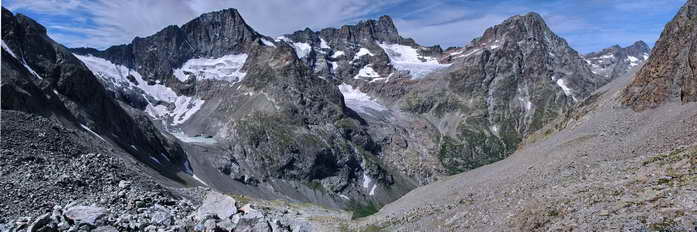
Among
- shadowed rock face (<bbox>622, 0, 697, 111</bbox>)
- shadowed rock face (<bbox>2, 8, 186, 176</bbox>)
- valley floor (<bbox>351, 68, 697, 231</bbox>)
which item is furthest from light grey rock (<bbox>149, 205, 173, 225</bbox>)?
shadowed rock face (<bbox>2, 8, 186, 176</bbox>)

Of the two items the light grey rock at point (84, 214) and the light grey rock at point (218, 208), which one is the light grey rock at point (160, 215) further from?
the light grey rock at point (84, 214)

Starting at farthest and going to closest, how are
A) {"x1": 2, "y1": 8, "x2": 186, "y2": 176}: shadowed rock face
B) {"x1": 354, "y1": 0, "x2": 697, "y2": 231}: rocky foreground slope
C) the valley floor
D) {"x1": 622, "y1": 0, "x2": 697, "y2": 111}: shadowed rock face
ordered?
{"x1": 2, "y1": 8, "x2": 186, "y2": 176}: shadowed rock face → {"x1": 622, "y1": 0, "x2": 697, "y2": 111}: shadowed rock face → {"x1": 354, "y1": 0, "x2": 697, "y2": 231}: rocky foreground slope → the valley floor

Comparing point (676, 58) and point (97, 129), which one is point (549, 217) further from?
point (97, 129)

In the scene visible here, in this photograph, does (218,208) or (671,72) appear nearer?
(218,208)

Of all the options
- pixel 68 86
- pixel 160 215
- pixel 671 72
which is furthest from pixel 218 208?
pixel 68 86

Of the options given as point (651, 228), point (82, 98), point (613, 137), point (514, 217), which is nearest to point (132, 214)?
point (514, 217)

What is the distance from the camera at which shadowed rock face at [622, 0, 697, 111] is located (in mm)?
63906

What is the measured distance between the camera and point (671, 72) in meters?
71.4

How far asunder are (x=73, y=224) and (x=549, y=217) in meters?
28.5

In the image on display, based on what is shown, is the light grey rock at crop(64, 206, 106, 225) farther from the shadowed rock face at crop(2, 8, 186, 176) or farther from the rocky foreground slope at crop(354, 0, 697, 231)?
the shadowed rock face at crop(2, 8, 186, 176)

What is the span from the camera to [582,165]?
44562mm

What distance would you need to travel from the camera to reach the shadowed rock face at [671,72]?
63.9m

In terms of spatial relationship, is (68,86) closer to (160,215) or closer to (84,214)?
(160,215)

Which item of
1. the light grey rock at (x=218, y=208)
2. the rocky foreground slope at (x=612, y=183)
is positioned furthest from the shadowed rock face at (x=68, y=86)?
the rocky foreground slope at (x=612, y=183)
